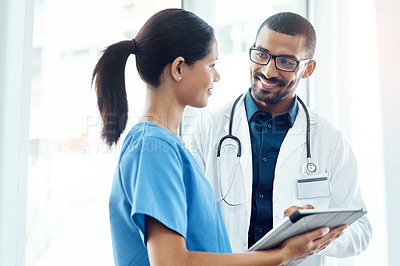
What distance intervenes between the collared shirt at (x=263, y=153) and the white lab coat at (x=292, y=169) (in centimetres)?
3

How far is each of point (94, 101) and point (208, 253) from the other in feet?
2.36

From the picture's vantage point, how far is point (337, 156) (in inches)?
58.2

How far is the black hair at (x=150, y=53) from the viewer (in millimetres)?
928

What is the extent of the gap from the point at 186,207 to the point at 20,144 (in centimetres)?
46

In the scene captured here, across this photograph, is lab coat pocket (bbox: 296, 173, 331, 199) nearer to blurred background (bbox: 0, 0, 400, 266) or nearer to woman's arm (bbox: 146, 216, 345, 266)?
blurred background (bbox: 0, 0, 400, 266)

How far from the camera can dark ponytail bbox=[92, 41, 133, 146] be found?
0.95 metres

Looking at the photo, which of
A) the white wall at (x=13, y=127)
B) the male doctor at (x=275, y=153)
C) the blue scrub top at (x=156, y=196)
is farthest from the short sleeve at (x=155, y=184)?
the male doctor at (x=275, y=153)

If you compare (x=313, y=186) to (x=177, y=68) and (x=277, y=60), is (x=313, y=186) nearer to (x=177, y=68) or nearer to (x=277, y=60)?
(x=277, y=60)

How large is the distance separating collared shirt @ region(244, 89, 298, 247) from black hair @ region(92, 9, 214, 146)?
59cm

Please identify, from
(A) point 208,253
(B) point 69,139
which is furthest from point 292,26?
(A) point 208,253

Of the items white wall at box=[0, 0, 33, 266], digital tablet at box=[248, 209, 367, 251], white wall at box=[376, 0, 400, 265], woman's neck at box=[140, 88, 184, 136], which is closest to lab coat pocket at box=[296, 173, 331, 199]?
white wall at box=[376, 0, 400, 265]

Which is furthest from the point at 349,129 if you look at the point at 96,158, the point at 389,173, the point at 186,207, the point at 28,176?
the point at 28,176

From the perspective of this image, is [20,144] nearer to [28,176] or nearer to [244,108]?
[28,176]

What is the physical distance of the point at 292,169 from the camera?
1.44m
